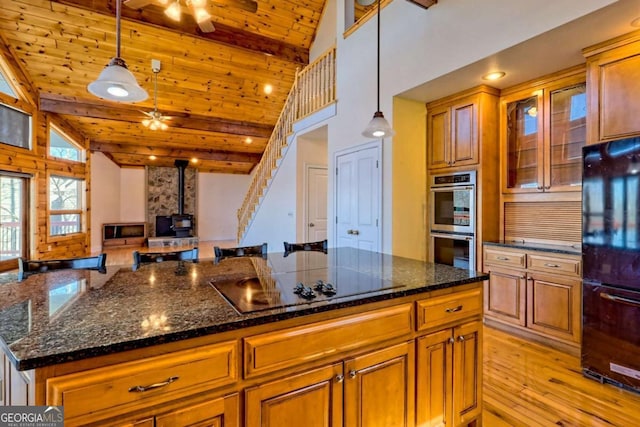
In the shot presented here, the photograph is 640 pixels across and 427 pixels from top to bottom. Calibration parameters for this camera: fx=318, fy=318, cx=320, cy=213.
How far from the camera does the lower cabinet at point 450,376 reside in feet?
5.08

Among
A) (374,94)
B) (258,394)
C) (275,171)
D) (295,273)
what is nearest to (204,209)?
(275,171)

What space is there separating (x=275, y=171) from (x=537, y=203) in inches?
175

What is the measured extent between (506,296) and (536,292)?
0.29 metres

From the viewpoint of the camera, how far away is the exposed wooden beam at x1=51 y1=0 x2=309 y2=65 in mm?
4738

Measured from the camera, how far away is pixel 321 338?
1266mm

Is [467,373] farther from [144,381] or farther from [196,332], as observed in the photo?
[144,381]

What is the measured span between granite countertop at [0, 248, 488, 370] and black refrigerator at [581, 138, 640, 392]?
46.1 inches

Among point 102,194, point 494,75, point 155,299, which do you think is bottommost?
point 155,299

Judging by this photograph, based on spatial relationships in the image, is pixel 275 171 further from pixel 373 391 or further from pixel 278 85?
pixel 373 391

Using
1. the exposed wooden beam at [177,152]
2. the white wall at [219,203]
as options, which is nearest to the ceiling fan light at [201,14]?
the exposed wooden beam at [177,152]

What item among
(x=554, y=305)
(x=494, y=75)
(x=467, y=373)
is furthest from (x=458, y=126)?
(x=467, y=373)

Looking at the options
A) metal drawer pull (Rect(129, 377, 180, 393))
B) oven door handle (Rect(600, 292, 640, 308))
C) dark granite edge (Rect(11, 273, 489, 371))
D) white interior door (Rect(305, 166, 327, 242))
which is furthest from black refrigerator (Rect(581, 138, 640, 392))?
white interior door (Rect(305, 166, 327, 242))

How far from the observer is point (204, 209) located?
1065cm

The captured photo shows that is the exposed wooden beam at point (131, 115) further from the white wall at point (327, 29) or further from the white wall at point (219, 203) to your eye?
the white wall at point (219, 203)
